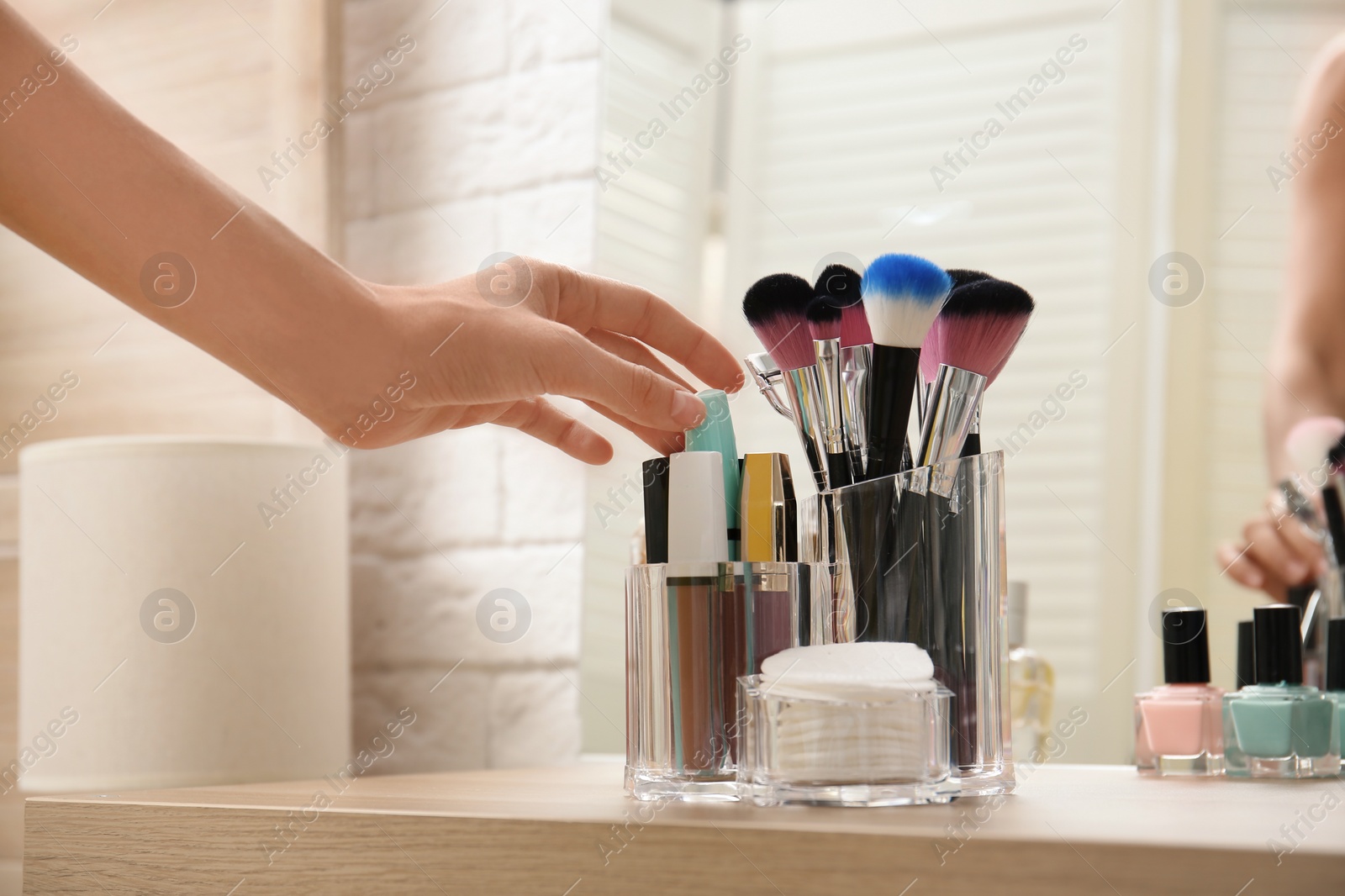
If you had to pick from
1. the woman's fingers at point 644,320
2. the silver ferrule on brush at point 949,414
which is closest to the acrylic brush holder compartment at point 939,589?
the silver ferrule on brush at point 949,414

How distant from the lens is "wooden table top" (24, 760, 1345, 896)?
0.35m

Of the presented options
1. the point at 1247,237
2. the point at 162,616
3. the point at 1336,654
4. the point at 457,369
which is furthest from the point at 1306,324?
the point at 162,616

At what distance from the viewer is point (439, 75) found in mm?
1038

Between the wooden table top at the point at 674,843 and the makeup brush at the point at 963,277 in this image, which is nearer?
the wooden table top at the point at 674,843

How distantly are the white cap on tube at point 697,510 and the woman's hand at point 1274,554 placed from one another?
15.6 inches

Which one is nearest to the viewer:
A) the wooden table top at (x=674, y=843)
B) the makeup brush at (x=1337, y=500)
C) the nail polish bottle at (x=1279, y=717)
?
the wooden table top at (x=674, y=843)

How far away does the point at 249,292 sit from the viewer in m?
0.56

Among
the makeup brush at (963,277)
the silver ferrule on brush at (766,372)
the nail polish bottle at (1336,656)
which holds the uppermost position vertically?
the makeup brush at (963,277)

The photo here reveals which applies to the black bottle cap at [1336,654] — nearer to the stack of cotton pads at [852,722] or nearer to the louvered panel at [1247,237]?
the louvered panel at [1247,237]

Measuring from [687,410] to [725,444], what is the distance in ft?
0.08

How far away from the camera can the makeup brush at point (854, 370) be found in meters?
0.53

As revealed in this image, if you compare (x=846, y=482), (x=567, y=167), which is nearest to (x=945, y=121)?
(x=567, y=167)

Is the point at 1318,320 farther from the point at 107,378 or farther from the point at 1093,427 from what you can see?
the point at 107,378

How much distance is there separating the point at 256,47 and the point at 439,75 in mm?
188
